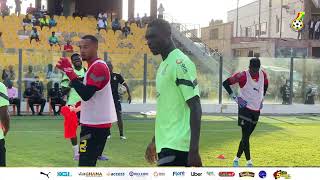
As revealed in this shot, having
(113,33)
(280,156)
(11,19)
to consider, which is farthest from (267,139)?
(11,19)

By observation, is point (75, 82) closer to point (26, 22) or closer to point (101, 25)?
point (26, 22)

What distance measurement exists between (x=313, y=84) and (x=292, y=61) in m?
1.54

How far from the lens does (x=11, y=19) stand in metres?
25.1

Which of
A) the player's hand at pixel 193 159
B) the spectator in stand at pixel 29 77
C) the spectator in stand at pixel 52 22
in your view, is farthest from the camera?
the spectator in stand at pixel 52 22

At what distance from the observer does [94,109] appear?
18.0 ft

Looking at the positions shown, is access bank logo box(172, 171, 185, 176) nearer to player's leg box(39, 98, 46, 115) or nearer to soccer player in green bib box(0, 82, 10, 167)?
soccer player in green bib box(0, 82, 10, 167)

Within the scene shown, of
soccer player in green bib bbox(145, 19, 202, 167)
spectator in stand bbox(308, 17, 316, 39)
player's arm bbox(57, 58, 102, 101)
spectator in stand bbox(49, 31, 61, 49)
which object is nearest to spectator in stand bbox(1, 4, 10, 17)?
spectator in stand bbox(49, 31, 61, 49)

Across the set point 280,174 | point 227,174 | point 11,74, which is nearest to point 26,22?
point 11,74

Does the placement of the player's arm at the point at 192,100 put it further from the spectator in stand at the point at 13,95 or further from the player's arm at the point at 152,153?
the spectator in stand at the point at 13,95

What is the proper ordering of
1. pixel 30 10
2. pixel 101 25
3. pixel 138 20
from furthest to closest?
pixel 138 20, pixel 30 10, pixel 101 25

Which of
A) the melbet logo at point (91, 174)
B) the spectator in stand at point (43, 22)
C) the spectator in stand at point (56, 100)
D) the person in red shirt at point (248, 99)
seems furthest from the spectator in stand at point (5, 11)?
the melbet logo at point (91, 174)

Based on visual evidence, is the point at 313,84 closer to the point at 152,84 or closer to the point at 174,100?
the point at 152,84

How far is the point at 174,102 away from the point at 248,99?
15.0 feet

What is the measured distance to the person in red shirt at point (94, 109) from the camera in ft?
17.4
